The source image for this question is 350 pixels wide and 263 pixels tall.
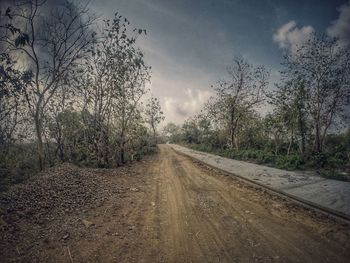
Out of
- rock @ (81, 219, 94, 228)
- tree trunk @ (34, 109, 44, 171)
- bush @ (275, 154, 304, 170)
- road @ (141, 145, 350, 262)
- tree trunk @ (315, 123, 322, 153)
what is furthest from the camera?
tree trunk @ (315, 123, 322, 153)

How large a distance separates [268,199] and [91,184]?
6367 millimetres

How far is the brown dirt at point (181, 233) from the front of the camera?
3299 millimetres

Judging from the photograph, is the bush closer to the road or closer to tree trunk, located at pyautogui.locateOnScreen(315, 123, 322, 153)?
tree trunk, located at pyautogui.locateOnScreen(315, 123, 322, 153)

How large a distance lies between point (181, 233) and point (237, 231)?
4.02 ft

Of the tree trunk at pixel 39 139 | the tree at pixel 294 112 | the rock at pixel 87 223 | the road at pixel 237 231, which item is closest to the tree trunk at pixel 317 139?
the tree at pixel 294 112

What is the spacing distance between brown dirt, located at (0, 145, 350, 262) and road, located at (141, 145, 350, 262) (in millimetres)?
16

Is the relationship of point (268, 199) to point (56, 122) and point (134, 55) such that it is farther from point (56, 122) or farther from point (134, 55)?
point (56, 122)

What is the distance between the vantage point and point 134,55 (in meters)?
12.1

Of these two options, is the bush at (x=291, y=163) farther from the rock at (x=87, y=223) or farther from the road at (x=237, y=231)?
the rock at (x=87, y=223)

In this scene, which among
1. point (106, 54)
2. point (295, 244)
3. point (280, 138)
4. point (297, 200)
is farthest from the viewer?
point (280, 138)

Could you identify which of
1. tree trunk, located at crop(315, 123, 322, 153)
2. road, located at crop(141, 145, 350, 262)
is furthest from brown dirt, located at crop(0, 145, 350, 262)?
tree trunk, located at crop(315, 123, 322, 153)

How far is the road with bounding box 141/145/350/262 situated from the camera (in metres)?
3.25

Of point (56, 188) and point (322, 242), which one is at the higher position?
point (56, 188)

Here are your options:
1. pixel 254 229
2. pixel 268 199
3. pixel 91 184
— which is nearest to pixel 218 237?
pixel 254 229
